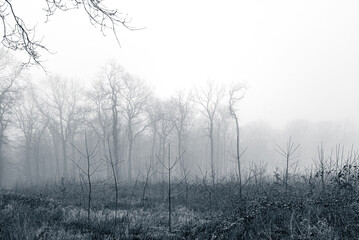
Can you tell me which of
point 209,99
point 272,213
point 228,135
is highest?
point 209,99

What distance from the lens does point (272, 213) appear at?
573cm

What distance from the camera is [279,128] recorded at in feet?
242

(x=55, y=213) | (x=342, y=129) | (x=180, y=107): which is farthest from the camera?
(x=342, y=129)

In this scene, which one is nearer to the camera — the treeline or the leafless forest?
the leafless forest

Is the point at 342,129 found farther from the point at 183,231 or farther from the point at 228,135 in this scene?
the point at 183,231

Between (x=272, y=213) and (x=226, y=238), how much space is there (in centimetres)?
128

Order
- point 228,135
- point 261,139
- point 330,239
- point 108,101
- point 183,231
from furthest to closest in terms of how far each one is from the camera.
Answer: point 261,139, point 228,135, point 108,101, point 183,231, point 330,239

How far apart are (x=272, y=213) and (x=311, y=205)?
84cm

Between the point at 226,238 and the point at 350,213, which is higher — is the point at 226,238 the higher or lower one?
the lower one

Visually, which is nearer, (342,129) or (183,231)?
(183,231)

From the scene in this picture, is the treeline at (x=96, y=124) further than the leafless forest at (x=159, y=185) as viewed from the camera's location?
Yes

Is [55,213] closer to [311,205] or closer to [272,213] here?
[272,213]

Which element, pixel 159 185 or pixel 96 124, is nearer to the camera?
pixel 159 185

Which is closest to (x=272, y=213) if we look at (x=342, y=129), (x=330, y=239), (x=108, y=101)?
(x=330, y=239)
